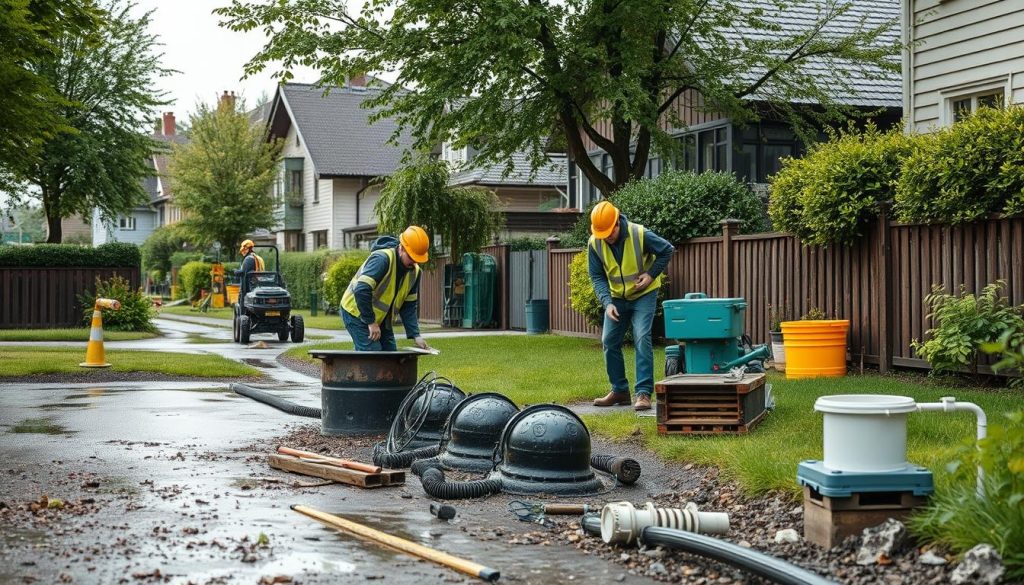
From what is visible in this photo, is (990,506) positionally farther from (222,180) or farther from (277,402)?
(222,180)

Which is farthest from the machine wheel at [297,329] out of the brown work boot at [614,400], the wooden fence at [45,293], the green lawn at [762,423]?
the brown work boot at [614,400]

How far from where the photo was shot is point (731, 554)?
5832mm

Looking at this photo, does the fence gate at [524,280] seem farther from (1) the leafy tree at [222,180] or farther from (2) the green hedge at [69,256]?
(1) the leafy tree at [222,180]

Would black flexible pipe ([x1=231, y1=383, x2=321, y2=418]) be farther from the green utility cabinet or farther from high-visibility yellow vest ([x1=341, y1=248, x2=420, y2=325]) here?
the green utility cabinet

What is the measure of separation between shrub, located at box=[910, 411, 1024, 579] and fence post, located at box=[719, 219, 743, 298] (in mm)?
11562

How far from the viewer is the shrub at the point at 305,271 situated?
141ft

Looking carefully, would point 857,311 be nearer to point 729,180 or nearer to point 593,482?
point 729,180

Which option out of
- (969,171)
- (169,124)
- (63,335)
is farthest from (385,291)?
(169,124)

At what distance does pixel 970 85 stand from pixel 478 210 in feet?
53.8

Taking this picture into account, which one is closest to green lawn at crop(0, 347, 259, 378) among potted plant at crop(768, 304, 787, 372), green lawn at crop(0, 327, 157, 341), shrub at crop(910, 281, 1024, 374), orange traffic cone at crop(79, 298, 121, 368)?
orange traffic cone at crop(79, 298, 121, 368)

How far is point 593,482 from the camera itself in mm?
8477

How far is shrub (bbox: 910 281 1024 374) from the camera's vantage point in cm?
1176

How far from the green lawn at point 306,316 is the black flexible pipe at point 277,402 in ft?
46.7

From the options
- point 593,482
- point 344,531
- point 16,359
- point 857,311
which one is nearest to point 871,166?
point 857,311
